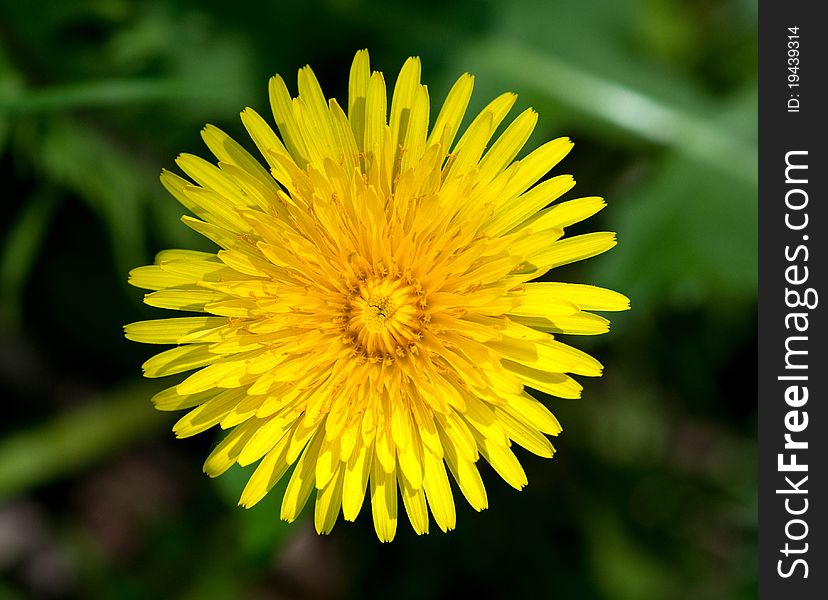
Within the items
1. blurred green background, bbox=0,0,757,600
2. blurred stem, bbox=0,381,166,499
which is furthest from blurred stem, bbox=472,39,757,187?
blurred stem, bbox=0,381,166,499

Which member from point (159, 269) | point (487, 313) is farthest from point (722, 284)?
point (159, 269)

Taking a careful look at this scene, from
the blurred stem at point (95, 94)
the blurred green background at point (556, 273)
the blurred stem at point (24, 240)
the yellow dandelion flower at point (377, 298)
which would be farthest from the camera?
the blurred stem at point (24, 240)

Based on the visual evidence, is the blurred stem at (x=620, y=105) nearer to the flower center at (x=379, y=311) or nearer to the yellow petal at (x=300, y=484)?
the flower center at (x=379, y=311)

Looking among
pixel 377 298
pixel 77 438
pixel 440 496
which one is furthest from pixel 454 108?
pixel 77 438

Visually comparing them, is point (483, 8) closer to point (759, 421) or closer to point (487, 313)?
point (487, 313)

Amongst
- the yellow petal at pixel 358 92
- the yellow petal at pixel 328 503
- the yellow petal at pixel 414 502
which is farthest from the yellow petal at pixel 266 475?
the yellow petal at pixel 358 92

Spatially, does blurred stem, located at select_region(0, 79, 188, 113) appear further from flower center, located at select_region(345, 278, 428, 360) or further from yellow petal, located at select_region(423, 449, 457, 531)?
yellow petal, located at select_region(423, 449, 457, 531)
